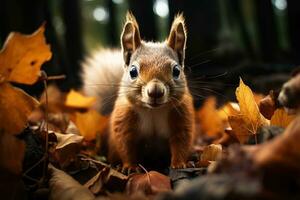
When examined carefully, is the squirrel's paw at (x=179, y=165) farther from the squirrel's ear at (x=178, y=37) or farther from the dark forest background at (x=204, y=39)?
the dark forest background at (x=204, y=39)

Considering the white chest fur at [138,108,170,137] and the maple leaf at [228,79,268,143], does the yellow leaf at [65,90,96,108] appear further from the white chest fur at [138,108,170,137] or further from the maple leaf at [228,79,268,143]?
the maple leaf at [228,79,268,143]

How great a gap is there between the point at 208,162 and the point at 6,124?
59cm

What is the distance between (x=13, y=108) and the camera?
1218mm

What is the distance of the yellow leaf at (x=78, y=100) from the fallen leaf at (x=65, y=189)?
3.82 feet

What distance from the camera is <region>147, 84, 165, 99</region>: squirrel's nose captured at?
4.65 ft

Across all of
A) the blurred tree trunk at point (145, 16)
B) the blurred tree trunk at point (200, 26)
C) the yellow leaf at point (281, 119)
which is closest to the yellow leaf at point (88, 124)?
the yellow leaf at point (281, 119)

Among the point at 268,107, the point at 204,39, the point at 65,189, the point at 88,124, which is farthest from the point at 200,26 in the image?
the point at 65,189

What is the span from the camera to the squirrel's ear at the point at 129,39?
1743 mm

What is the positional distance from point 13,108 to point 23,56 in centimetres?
14

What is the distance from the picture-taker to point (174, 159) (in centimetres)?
154

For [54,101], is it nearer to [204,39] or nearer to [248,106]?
[248,106]

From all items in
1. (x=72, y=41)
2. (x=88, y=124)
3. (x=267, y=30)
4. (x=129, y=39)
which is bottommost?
(x=88, y=124)

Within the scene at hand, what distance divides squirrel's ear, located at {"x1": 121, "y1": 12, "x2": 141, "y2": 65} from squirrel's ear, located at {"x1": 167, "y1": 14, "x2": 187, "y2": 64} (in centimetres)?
13

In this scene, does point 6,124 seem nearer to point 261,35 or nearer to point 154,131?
point 154,131
